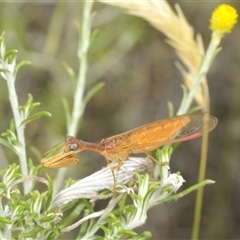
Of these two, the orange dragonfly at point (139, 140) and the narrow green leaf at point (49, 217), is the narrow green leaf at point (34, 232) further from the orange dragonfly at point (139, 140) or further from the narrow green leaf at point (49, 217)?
the orange dragonfly at point (139, 140)

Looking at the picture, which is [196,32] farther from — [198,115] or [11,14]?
[198,115]

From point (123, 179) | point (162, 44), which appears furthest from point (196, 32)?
point (123, 179)

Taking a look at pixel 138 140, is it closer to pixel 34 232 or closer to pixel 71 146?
pixel 71 146

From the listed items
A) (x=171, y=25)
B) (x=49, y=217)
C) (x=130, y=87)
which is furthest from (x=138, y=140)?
(x=130, y=87)

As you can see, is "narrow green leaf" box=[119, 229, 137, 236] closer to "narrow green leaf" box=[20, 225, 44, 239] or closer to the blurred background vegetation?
"narrow green leaf" box=[20, 225, 44, 239]

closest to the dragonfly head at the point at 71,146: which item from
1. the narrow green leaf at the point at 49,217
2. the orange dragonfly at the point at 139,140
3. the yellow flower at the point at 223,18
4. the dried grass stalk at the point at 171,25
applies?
the orange dragonfly at the point at 139,140

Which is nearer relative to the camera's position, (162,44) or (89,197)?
(89,197)

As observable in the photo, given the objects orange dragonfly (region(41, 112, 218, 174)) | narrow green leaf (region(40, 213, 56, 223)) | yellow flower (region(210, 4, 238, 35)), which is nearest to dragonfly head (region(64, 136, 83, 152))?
orange dragonfly (region(41, 112, 218, 174))
